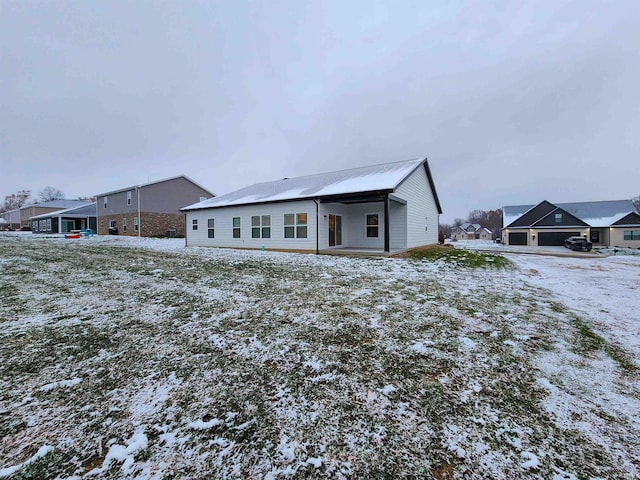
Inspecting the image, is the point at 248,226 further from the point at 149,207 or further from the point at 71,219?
the point at 71,219

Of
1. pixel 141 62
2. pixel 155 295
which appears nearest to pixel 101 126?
pixel 141 62

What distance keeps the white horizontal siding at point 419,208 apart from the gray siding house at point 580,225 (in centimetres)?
2000

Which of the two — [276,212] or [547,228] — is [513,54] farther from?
[547,228]

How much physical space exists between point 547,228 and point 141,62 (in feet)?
130

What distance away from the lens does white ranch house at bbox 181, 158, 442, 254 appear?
1238 cm

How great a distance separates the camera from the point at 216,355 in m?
2.73

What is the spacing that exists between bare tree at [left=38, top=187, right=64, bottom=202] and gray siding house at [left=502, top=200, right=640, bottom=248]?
329 ft

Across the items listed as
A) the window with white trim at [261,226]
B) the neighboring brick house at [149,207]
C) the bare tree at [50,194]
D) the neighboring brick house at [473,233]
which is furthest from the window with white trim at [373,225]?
the bare tree at [50,194]

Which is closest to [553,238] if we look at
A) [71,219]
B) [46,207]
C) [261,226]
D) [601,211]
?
[601,211]

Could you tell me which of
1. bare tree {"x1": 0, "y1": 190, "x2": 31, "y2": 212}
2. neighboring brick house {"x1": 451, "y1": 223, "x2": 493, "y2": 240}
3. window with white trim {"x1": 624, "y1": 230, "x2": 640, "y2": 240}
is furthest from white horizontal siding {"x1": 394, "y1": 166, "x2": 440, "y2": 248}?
bare tree {"x1": 0, "y1": 190, "x2": 31, "y2": 212}

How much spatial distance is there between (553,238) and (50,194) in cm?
10601

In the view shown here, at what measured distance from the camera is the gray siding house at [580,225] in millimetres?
27562

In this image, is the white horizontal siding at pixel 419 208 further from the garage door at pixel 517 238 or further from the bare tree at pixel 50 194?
the bare tree at pixel 50 194

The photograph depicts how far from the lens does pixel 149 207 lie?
2495cm
